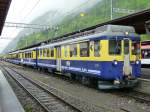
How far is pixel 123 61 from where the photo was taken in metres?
16.2

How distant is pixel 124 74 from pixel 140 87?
1294mm

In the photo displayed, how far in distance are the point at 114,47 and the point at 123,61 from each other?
0.81 meters

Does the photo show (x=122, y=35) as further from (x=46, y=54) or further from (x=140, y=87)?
(x=46, y=54)

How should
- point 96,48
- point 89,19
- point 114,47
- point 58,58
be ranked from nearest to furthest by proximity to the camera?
point 114,47
point 96,48
point 58,58
point 89,19

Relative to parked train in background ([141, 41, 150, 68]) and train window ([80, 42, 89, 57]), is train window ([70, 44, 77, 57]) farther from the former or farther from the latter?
parked train in background ([141, 41, 150, 68])

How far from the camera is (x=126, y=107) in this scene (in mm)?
12539

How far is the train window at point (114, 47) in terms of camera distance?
1598 cm

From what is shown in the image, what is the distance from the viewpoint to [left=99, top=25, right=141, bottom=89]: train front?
1591 centimetres

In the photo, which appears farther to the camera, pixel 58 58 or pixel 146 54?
pixel 146 54

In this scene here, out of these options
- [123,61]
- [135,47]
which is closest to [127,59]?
[123,61]

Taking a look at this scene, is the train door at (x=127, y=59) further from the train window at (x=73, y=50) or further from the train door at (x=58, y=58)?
the train door at (x=58, y=58)

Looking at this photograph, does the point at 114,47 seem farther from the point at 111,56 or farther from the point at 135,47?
the point at 135,47

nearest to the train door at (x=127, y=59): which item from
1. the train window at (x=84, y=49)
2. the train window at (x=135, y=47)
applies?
the train window at (x=135, y=47)

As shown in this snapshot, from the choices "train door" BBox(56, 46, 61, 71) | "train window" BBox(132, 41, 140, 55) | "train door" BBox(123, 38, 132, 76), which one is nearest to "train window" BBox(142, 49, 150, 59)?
"train door" BBox(56, 46, 61, 71)
